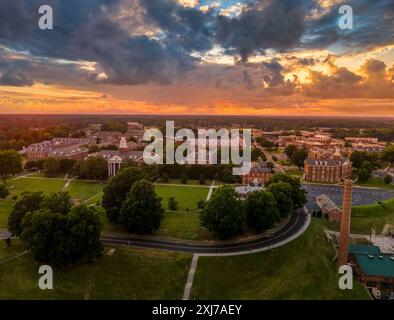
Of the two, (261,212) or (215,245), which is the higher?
(261,212)

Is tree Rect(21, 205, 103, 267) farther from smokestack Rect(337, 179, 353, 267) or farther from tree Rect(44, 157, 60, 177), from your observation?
tree Rect(44, 157, 60, 177)

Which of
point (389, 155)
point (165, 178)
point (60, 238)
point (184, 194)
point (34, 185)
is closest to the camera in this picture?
point (60, 238)

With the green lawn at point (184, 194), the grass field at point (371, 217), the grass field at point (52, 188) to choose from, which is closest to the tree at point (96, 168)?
the grass field at point (52, 188)

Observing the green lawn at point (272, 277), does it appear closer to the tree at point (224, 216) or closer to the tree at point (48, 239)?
the tree at point (224, 216)

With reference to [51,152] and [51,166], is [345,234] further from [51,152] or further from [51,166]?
[51,152]

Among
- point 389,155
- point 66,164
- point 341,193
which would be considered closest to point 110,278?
point 341,193
